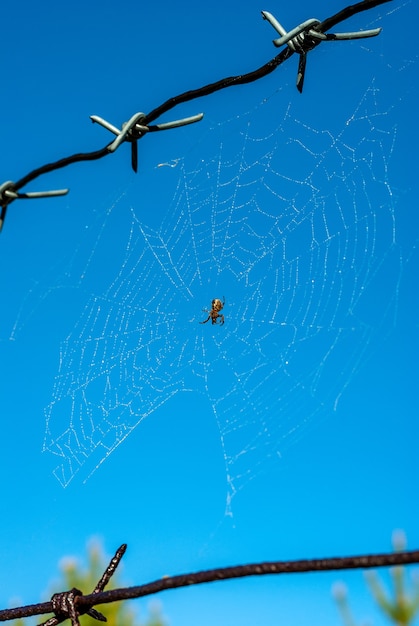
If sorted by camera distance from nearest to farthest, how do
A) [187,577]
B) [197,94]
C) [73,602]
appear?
[187,577]
[73,602]
[197,94]

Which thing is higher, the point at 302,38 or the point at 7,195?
the point at 302,38

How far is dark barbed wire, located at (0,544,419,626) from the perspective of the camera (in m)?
1.09

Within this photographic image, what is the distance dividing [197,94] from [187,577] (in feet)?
3.49

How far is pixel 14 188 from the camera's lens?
1973mm

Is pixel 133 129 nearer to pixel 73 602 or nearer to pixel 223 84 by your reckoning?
pixel 223 84

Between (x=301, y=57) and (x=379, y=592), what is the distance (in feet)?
38.1

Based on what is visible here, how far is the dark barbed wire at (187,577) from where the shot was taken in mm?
1088

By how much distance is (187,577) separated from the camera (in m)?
1.28

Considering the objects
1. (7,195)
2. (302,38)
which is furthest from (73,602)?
(302,38)

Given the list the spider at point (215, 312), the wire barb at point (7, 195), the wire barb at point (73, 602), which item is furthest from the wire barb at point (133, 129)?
the spider at point (215, 312)

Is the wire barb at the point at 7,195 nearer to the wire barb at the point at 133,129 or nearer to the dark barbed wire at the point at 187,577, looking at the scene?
the wire barb at the point at 133,129

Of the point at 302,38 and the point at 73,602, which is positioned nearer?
the point at 73,602

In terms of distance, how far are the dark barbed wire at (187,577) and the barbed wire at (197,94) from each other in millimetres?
857

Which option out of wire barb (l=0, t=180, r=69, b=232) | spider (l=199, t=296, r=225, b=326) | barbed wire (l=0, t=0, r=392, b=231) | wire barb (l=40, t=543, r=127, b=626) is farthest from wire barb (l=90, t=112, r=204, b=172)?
spider (l=199, t=296, r=225, b=326)
